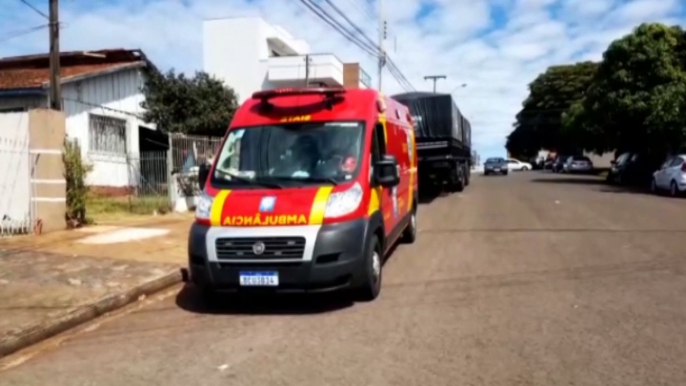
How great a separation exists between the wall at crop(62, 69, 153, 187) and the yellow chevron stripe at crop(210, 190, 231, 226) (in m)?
11.6

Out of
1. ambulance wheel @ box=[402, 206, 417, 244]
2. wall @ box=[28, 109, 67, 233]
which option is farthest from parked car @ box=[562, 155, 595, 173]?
wall @ box=[28, 109, 67, 233]

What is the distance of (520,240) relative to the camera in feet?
39.6

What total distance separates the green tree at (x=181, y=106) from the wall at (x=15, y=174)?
1123cm

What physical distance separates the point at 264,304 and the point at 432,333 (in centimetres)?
218

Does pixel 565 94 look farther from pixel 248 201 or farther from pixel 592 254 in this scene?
pixel 248 201

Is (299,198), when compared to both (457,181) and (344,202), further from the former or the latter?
(457,181)

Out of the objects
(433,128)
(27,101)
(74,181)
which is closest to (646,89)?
(433,128)

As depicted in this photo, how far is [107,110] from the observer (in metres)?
22.2

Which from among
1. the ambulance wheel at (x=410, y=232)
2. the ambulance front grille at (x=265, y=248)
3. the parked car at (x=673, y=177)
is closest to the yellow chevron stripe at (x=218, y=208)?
the ambulance front grille at (x=265, y=248)

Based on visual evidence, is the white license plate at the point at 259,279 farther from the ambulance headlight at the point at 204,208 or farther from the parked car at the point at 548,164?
the parked car at the point at 548,164

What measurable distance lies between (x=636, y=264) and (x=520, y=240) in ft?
8.96

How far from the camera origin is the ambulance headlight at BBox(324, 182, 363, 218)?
7219 millimetres

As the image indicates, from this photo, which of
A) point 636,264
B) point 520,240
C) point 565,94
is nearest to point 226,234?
point 636,264

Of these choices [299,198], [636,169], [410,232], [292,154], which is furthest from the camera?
[636,169]
